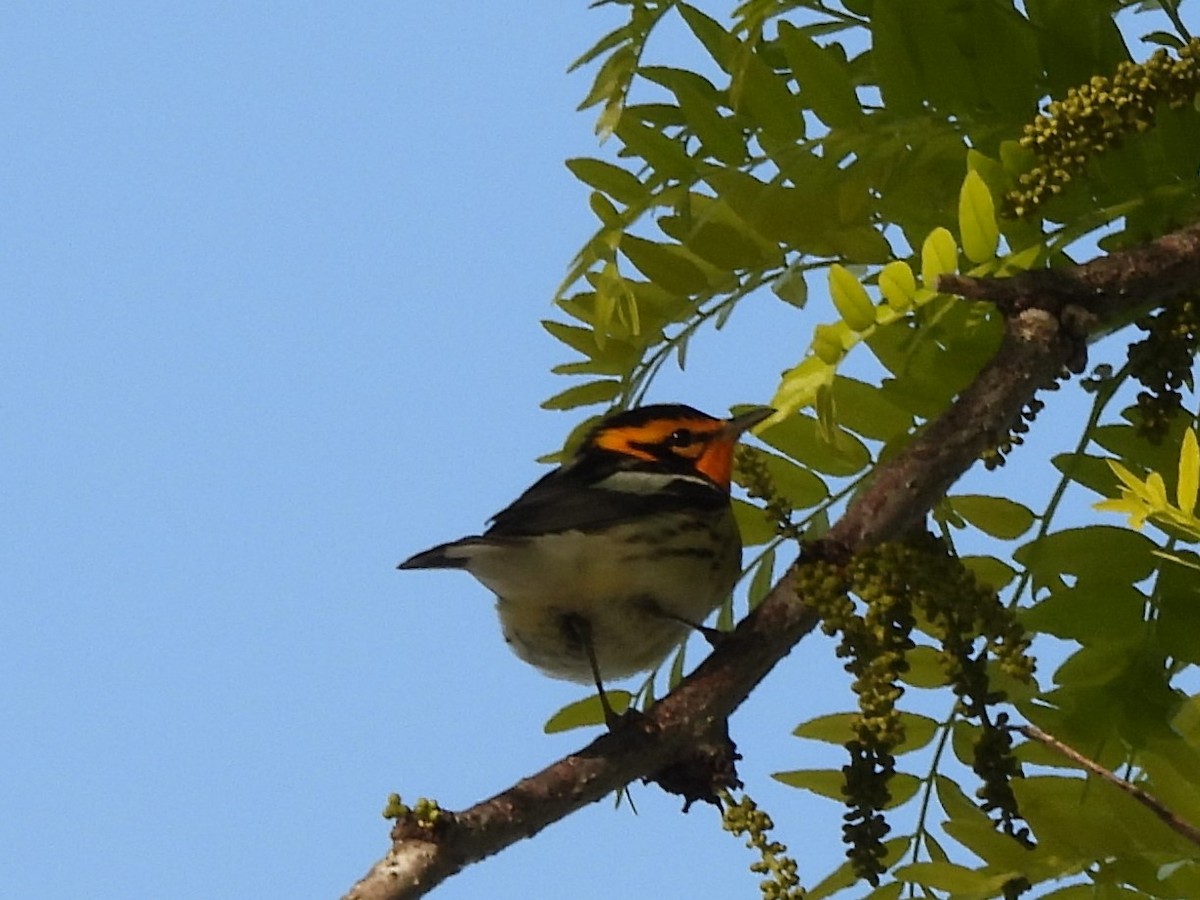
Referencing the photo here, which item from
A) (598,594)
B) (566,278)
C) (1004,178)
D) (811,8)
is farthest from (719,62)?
(598,594)

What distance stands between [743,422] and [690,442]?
22 cm

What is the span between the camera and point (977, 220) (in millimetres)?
1199

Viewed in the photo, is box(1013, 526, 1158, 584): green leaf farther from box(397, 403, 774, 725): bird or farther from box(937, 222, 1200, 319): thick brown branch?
box(397, 403, 774, 725): bird

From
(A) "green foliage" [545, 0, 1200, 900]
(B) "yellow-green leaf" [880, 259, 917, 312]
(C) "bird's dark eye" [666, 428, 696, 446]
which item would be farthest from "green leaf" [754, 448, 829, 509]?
(C) "bird's dark eye" [666, 428, 696, 446]

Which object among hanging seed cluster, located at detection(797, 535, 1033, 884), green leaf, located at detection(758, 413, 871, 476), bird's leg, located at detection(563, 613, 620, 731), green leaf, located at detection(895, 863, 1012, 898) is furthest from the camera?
bird's leg, located at detection(563, 613, 620, 731)

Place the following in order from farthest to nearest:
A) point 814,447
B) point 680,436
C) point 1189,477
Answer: point 680,436 < point 814,447 < point 1189,477

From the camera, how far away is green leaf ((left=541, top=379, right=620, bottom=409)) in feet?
5.68

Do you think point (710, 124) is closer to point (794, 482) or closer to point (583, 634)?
point (794, 482)

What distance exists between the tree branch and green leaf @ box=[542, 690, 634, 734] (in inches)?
17.8

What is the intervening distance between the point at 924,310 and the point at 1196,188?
0.32 m

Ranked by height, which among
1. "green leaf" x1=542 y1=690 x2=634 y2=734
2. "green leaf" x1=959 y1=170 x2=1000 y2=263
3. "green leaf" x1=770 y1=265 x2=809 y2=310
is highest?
"green leaf" x1=770 y1=265 x2=809 y2=310

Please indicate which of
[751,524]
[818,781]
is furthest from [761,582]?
[818,781]

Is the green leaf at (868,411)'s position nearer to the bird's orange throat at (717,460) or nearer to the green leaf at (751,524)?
the green leaf at (751,524)

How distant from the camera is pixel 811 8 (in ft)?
5.33
